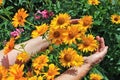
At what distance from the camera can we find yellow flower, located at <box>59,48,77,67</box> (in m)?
1.75

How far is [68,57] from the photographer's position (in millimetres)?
1750

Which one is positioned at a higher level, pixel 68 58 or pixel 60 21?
pixel 60 21

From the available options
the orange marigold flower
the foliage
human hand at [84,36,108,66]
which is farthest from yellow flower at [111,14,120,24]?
the orange marigold flower

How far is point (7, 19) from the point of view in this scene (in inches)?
113

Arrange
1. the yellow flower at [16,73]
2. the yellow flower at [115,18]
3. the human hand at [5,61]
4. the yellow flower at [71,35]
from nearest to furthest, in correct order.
→ the yellow flower at [16,73] → the yellow flower at [71,35] → the human hand at [5,61] → the yellow flower at [115,18]

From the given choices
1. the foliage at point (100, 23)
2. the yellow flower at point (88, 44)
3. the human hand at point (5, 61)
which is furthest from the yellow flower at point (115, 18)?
the human hand at point (5, 61)

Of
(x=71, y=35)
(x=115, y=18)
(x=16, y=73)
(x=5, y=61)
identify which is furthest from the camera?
(x=115, y=18)

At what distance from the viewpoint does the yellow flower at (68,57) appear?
1745 millimetres

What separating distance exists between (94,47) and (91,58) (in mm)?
118

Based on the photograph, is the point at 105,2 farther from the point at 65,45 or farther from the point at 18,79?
the point at 18,79

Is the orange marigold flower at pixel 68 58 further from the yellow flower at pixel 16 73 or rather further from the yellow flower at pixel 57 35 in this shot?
the yellow flower at pixel 16 73

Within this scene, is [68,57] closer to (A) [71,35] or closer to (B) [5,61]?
(A) [71,35]

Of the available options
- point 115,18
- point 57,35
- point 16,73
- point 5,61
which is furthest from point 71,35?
point 115,18

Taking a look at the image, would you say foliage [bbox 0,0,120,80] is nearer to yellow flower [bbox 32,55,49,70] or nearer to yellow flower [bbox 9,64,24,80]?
yellow flower [bbox 32,55,49,70]
